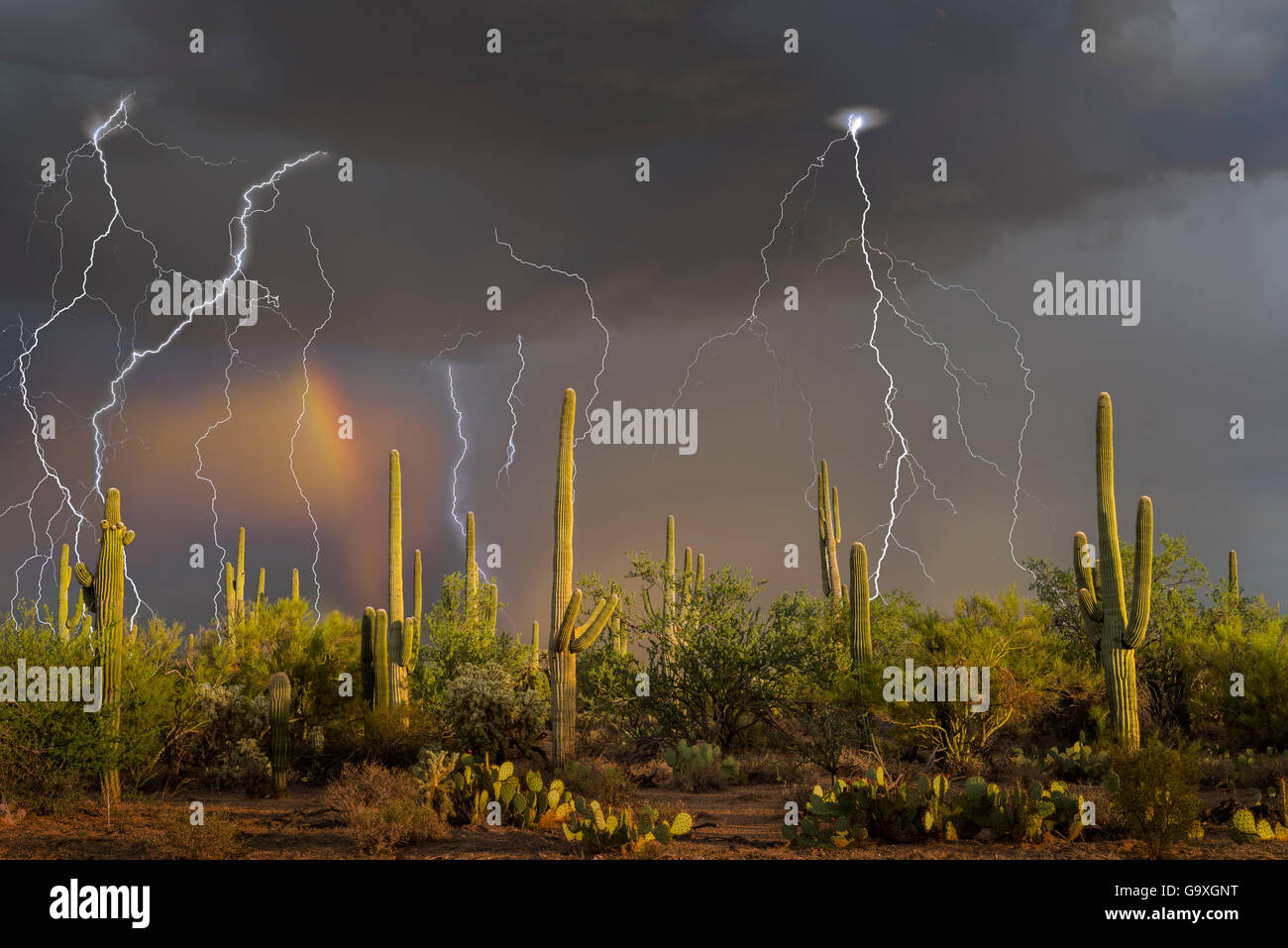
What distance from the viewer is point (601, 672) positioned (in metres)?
25.6

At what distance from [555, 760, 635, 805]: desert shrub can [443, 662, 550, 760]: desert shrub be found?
8.31ft

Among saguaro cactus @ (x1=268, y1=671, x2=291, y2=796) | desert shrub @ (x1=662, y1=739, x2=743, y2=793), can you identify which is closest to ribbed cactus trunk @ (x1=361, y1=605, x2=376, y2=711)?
saguaro cactus @ (x1=268, y1=671, x2=291, y2=796)

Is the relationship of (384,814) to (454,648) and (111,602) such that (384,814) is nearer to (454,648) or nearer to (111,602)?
(111,602)

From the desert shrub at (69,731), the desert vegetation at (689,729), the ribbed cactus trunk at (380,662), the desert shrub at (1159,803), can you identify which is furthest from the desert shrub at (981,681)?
the desert shrub at (69,731)

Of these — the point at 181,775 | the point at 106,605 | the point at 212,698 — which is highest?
the point at 106,605

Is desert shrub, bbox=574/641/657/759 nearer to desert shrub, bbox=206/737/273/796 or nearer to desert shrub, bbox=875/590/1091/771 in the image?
desert shrub, bbox=875/590/1091/771

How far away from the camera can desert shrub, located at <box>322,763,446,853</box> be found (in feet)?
47.2

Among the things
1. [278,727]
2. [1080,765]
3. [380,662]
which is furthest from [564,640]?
[1080,765]

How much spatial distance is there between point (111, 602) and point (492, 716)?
7860 millimetres
